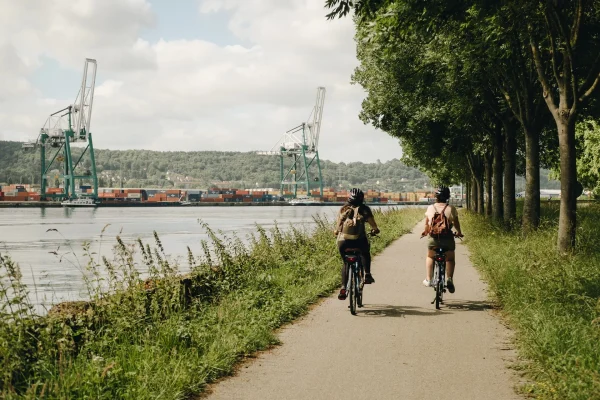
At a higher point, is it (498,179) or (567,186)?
(498,179)

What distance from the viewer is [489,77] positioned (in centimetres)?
1892

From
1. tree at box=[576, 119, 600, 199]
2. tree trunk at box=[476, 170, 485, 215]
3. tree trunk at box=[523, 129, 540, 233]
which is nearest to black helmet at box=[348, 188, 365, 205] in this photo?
tree trunk at box=[523, 129, 540, 233]

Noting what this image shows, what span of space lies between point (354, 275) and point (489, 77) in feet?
36.6

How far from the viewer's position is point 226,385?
19.4 ft

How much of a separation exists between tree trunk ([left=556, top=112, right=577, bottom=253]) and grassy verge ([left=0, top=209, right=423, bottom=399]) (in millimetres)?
4607

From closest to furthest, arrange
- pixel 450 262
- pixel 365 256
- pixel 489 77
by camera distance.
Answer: pixel 365 256 < pixel 450 262 < pixel 489 77

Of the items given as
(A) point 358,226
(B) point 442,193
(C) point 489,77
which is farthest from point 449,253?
(C) point 489,77

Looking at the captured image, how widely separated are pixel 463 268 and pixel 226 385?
33.1 ft

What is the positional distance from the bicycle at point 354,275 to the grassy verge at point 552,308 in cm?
193

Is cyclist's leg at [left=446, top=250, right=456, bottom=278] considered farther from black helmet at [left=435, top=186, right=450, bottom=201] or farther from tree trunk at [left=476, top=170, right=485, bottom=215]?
tree trunk at [left=476, top=170, right=485, bottom=215]

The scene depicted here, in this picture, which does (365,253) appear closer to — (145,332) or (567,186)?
(145,332)

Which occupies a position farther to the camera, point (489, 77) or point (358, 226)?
point (489, 77)

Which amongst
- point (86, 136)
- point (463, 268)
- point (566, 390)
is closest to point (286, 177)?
point (86, 136)

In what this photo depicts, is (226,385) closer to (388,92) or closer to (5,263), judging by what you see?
(5,263)
